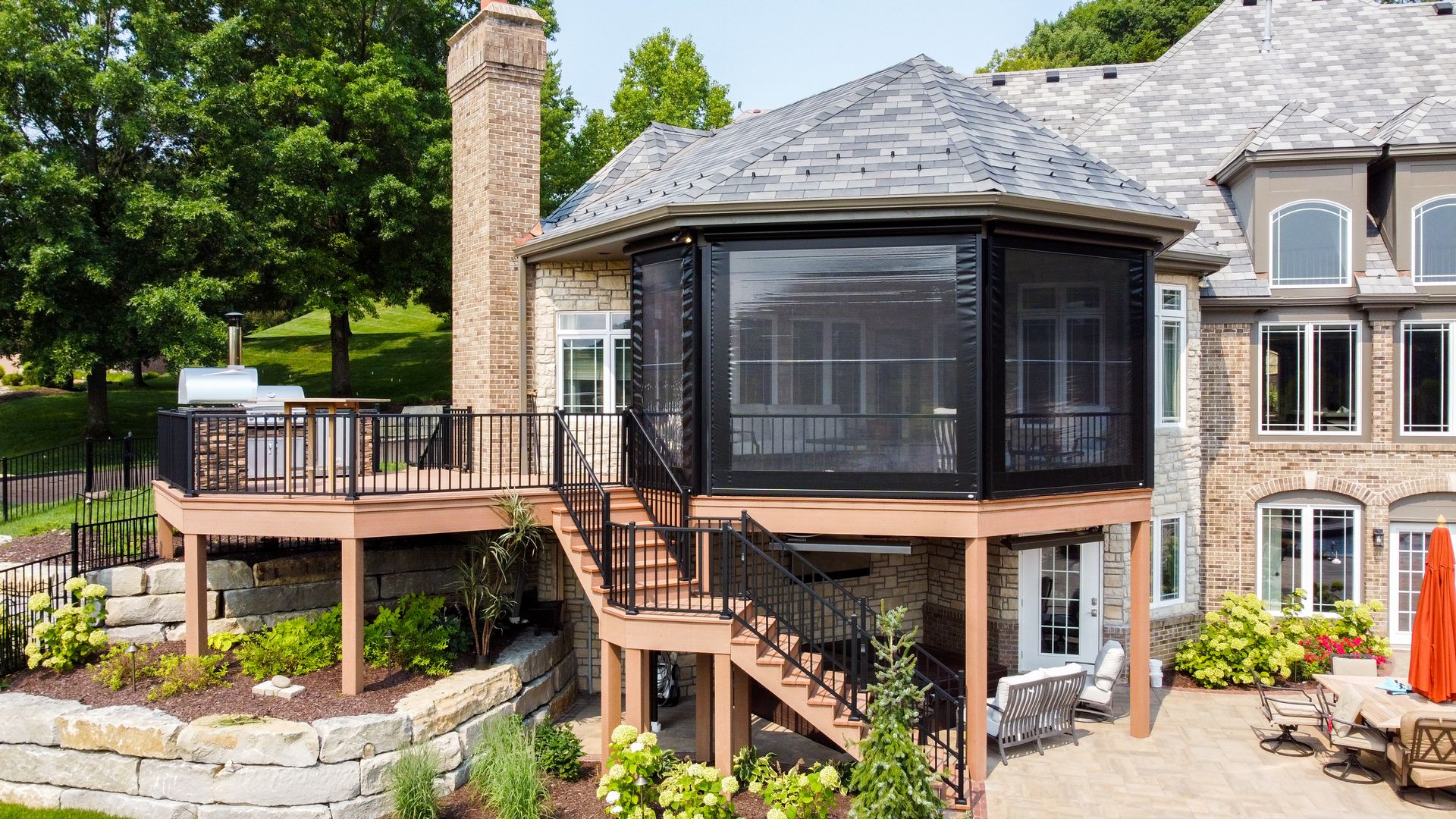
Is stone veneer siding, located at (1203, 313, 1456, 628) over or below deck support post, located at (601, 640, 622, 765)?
over

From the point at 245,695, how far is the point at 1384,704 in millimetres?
11267

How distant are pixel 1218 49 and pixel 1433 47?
329cm

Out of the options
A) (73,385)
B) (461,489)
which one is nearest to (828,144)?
(461,489)

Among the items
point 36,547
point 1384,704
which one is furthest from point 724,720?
point 36,547

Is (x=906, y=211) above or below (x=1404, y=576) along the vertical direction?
above

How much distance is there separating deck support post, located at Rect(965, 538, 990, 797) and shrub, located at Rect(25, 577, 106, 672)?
915 cm

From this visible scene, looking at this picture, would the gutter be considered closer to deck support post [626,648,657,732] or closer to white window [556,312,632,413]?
white window [556,312,632,413]

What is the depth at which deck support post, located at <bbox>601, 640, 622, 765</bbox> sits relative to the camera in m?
8.95

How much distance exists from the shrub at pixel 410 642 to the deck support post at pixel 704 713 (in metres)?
2.76

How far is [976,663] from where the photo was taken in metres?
8.97

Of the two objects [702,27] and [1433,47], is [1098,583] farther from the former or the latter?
[702,27]

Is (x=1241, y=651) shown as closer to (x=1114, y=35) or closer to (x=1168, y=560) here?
(x=1168, y=560)

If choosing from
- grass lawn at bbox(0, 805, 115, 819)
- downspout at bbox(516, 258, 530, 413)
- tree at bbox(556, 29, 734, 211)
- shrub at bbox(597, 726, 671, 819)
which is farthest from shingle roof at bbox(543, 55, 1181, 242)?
tree at bbox(556, 29, 734, 211)

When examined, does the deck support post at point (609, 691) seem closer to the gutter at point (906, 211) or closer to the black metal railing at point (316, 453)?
the black metal railing at point (316, 453)
